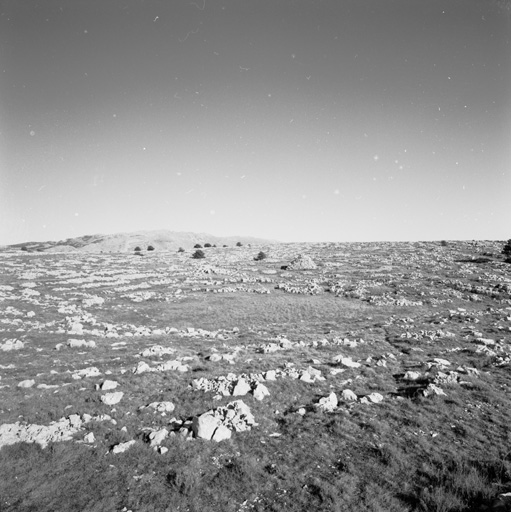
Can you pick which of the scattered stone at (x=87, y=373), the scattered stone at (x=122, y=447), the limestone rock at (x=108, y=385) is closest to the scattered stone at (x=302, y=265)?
the scattered stone at (x=87, y=373)

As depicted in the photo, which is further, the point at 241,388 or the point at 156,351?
the point at 156,351

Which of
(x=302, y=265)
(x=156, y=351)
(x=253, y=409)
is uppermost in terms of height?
(x=302, y=265)

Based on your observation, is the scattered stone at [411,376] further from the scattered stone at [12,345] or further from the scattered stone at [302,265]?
the scattered stone at [302,265]

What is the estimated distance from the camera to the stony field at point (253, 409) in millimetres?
7234

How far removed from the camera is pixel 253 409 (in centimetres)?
1083

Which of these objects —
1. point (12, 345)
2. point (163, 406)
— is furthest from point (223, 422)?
point (12, 345)

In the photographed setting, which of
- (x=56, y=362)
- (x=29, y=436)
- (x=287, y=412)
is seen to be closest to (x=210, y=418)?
(x=287, y=412)

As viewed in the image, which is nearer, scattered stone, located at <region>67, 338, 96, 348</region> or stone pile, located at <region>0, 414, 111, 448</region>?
stone pile, located at <region>0, 414, 111, 448</region>

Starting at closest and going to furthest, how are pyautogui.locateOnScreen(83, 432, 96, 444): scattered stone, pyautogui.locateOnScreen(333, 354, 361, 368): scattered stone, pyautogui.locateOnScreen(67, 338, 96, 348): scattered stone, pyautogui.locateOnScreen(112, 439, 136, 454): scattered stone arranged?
1. pyautogui.locateOnScreen(112, 439, 136, 454): scattered stone
2. pyautogui.locateOnScreen(83, 432, 96, 444): scattered stone
3. pyautogui.locateOnScreen(333, 354, 361, 368): scattered stone
4. pyautogui.locateOnScreen(67, 338, 96, 348): scattered stone

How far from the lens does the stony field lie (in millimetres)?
7234

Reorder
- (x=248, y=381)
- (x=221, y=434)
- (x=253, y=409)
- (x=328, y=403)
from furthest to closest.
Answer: (x=248, y=381) → (x=328, y=403) → (x=253, y=409) → (x=221, y=434)

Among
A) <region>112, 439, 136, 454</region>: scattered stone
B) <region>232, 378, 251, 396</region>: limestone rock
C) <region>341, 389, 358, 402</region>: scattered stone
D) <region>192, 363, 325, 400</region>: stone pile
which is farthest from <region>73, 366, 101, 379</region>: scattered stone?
<region>341, 389, 358, 402</region>: scattered stone

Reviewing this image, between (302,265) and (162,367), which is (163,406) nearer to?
(162,367)

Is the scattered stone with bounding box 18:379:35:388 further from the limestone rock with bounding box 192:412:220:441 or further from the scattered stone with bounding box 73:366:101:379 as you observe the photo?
the limestone rock with bounding box 192:412:220:441
